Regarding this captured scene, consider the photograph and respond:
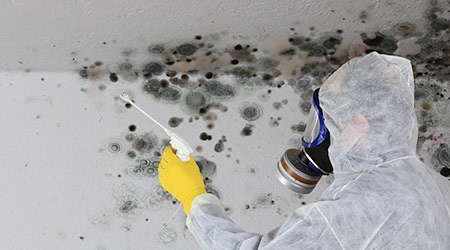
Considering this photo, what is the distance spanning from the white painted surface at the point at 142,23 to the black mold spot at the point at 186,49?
48 millimetres

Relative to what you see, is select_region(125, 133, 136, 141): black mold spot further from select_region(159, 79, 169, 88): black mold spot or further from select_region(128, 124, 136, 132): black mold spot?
select_region(159, 79, 169, 88): black mold spot

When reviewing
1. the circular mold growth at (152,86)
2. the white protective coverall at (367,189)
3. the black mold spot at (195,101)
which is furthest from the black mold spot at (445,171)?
the circular mold growth at (152,86)

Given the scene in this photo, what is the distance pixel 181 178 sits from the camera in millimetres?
1419

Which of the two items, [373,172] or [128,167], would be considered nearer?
[373,172]

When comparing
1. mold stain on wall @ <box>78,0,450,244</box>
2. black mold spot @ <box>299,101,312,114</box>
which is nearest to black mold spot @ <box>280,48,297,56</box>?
mold stain on wall @ <box>78,0,450,244</box>

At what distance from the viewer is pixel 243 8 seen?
175cm

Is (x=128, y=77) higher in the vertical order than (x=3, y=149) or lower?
higher

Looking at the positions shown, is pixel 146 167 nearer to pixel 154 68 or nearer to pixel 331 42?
pixel 154 68

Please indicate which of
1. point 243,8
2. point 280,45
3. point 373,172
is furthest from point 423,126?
point 373,172

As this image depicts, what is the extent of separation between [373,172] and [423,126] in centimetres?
110

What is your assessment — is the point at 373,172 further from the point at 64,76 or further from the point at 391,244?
the point at 64,76

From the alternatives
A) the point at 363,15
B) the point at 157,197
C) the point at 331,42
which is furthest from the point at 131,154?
the point at 363,15

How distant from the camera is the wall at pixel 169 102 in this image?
181 centimetres

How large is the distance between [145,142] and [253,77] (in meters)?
0.54
